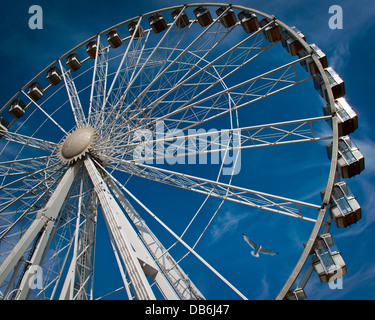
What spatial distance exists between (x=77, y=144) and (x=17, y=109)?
22.4 ft

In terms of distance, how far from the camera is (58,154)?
16.1 meters

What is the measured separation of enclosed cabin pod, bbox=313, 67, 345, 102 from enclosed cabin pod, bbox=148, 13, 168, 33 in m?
9.29

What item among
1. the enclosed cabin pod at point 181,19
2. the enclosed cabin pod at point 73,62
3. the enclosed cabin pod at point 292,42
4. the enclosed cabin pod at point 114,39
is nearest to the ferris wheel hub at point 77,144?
the enclosed cabin pod at point 73,62

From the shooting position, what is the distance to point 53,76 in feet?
65.5

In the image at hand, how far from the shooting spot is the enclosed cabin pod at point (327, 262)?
8922 millimetres

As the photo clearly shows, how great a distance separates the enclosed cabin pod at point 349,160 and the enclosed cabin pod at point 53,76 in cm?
1598

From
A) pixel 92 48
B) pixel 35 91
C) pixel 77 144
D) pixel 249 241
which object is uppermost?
pixel 92 48

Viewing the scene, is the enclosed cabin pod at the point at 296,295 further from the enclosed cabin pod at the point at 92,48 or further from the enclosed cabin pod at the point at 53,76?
the enclosed cabin pod at the point at 53,76

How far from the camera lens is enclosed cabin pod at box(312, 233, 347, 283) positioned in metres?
8.92

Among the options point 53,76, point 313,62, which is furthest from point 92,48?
point 313,62

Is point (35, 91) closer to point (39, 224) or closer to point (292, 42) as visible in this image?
point (39, 224)

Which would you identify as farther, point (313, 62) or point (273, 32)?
point (273, 32)
